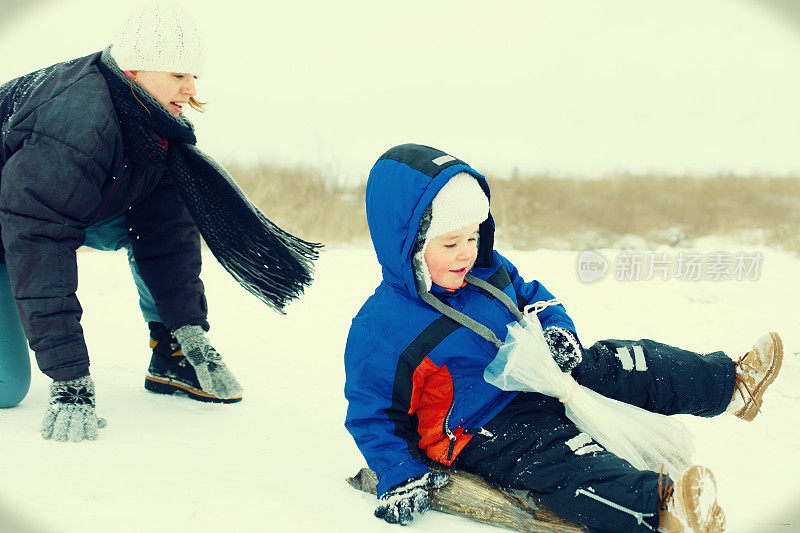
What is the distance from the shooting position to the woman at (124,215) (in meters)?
2.01

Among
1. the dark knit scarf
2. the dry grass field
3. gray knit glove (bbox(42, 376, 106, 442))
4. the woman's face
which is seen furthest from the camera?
the dry grass field

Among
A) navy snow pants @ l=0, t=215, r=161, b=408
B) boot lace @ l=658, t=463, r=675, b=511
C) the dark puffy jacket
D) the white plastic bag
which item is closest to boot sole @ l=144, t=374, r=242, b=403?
navy snow pants @ l=0, t=215, r=161, b=408

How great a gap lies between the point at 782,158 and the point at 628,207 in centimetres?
127

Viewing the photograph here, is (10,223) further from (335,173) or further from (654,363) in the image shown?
(335,173)

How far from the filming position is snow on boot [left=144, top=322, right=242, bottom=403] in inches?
101

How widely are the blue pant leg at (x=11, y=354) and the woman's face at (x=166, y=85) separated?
743 millimetres

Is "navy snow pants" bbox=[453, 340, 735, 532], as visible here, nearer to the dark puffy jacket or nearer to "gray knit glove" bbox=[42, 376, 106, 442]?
"gray knit glove" bbox=[42, 376, 106, 442]

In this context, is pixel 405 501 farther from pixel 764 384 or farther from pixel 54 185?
pixel 54 185

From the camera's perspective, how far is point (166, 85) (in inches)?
86.4

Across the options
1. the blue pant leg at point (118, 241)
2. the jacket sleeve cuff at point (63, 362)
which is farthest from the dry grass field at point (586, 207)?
the jacket sleeve cuff at point (63, 362)

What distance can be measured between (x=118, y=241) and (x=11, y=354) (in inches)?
20.2

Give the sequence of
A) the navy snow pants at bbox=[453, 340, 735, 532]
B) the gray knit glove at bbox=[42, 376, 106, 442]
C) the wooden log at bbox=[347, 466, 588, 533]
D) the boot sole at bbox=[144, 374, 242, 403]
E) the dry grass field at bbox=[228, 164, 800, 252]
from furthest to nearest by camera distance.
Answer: the dry grass field at bbox=[228, 164, 800, 252] < the boot sole at bbox=[144, 374, 242, 403] < the gray knit glove at bbox=[42, 376, 106, 442] < the wooden log at bbox=[347, 466, 588, 533] < the navy snow pants at bbox=[453, 340, 735, 532]

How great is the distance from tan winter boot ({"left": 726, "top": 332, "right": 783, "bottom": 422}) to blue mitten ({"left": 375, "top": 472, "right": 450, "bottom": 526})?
913 mm

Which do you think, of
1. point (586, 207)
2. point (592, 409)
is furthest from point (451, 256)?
point (586, 207)
